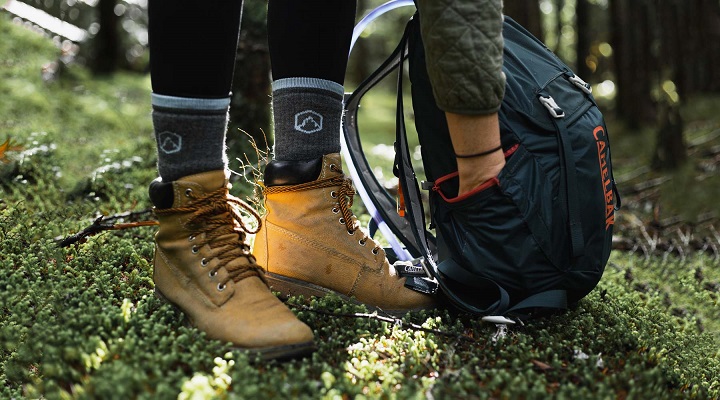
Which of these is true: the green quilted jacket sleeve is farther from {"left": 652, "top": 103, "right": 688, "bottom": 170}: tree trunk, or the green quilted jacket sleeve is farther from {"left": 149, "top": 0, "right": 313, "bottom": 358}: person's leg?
{"left": 652, "top": 103, "right": 688, "bottom": 170}: tree trunk

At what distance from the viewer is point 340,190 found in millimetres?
2043

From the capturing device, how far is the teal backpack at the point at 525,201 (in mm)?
1926

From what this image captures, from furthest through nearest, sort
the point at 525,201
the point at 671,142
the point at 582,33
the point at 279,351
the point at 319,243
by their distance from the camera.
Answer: the point at 582,33 < the point at 671,142 < the point at 319,243 < the point at 525,201 < the point at 279,351

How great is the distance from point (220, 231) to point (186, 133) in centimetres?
31

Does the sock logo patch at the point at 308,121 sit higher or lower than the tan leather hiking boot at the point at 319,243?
higher

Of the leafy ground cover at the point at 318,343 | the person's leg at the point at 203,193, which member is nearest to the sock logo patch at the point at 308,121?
the person's leg at the point at 203,193

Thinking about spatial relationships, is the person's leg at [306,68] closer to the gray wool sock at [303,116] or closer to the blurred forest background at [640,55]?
the gray wool sock at [303,116]

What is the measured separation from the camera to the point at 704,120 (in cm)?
761

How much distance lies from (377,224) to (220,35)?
3.51ft

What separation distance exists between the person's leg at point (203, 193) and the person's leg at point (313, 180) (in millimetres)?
220

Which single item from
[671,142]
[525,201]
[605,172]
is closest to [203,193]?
[525,201]

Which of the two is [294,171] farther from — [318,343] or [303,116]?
[318,343]

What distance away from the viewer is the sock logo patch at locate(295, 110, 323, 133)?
6.43 ft

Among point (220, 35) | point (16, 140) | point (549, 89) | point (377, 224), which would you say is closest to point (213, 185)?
point (220, 35)
